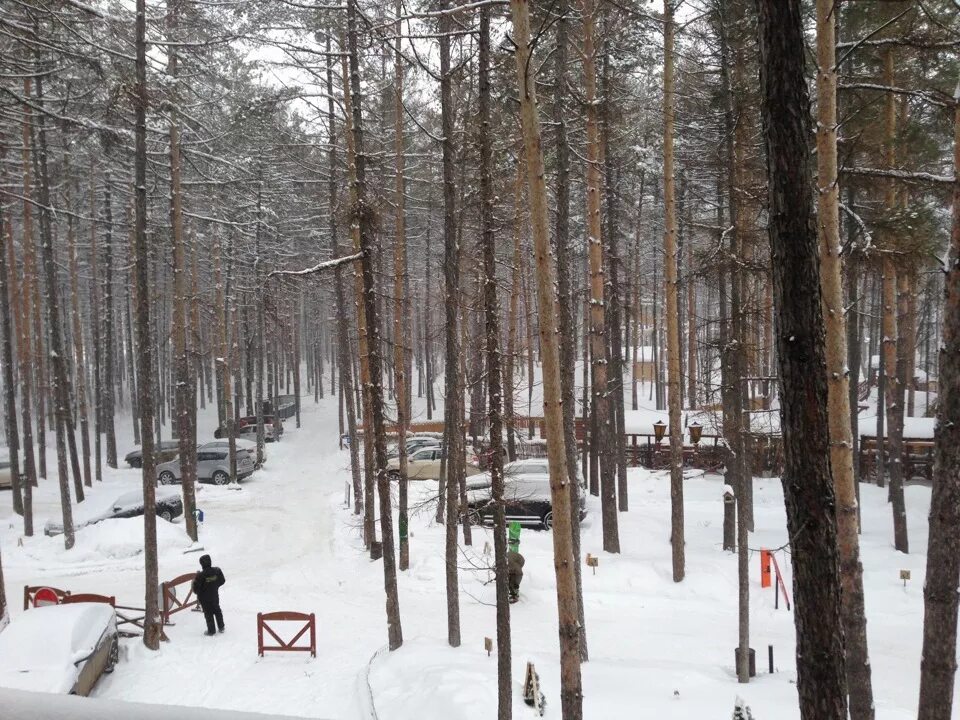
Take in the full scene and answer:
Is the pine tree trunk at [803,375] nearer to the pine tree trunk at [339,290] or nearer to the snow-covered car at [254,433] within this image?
the pine tree trunk at [339,290]

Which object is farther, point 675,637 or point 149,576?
point 675,637

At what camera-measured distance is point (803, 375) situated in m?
3.41

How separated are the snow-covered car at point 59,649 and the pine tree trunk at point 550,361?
5.99 metres

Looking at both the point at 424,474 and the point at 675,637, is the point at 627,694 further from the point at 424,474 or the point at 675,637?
the point at 424,474

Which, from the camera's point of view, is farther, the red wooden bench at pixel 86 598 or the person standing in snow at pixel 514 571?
the person standing in snow at pixel 514 571

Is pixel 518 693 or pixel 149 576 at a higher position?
pixel 149 576

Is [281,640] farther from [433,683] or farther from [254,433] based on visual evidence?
[254,433]

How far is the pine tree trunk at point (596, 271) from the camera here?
39.2 feet

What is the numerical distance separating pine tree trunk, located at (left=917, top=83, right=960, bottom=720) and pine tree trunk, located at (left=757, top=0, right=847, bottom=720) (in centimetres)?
350

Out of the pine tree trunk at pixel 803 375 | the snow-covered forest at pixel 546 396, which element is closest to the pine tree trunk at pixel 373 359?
the snow-covered forest at pixel 546 396

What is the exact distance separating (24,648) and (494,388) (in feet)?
22.6

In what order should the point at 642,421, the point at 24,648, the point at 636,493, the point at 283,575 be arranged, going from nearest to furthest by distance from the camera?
1. the point at 24,648
2. the point at 283,575
3. the point at 636,493
4. the point at 642,421

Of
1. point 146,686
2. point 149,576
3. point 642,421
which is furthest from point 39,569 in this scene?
point 642,421

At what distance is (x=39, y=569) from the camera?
16.1 meters
